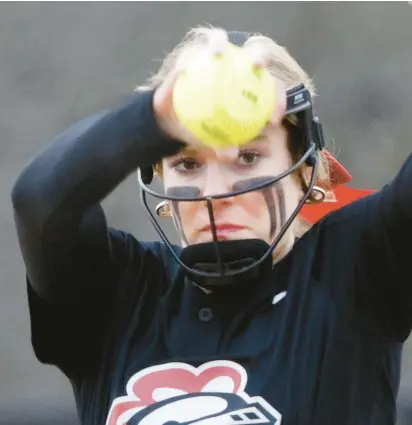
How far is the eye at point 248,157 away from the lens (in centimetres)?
84

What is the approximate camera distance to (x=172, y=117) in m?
0.72

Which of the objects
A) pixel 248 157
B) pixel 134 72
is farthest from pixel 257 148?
pixel 134 72

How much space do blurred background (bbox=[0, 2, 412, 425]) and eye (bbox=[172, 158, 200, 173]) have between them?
1.55m

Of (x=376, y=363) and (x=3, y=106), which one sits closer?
(x=376, y=363)

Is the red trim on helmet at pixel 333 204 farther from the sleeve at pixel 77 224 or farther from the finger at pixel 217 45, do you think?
the finger at pixel 217 45

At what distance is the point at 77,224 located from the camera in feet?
2.68

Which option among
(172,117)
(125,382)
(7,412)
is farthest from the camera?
(7,412)

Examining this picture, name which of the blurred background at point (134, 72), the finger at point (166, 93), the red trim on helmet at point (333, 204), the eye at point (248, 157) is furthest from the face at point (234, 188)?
the blurred background at point (134, 72)

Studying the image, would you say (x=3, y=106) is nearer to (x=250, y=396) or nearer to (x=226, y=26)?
(x=226, y=26)

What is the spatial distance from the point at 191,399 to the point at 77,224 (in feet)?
0.67

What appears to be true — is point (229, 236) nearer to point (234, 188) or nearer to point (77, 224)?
point (234, 188)

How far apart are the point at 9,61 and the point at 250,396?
184 centimetres

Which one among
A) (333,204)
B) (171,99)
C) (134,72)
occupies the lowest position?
(134,72)

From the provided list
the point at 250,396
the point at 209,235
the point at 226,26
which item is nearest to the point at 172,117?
the point at 209,235
